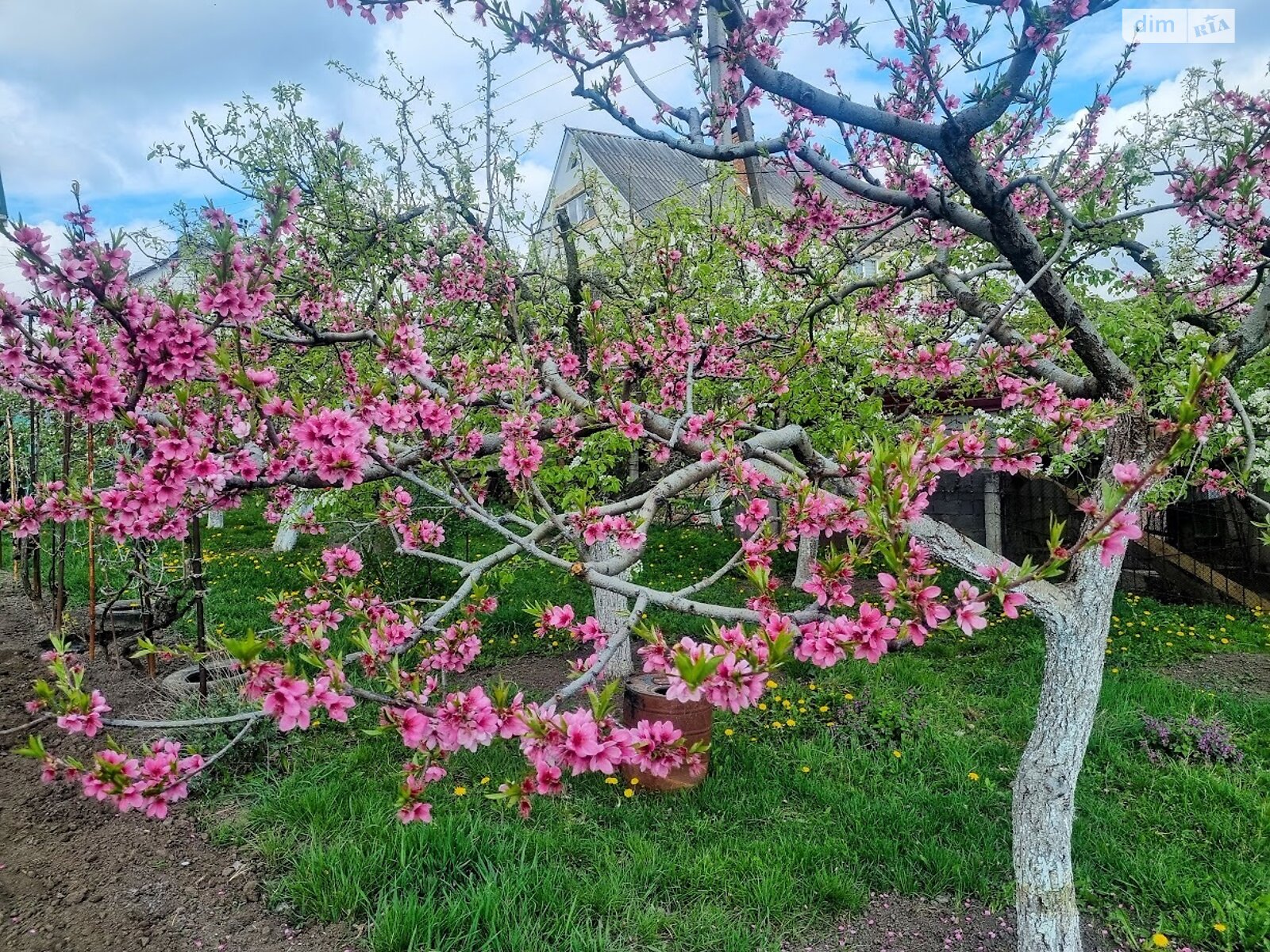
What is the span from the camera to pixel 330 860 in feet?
9.77

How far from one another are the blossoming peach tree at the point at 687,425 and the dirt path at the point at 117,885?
70 cm

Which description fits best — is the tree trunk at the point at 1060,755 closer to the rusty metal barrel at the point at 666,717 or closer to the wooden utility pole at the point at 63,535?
the rusty metal barrel at the point at 666,717

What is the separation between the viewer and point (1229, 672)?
5.86 meters

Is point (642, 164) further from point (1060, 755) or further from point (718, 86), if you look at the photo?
point (1060, 755)

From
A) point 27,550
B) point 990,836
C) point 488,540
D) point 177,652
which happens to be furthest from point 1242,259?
point 27,550

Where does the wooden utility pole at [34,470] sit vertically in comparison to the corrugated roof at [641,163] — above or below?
below

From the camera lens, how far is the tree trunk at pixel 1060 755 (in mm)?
2670

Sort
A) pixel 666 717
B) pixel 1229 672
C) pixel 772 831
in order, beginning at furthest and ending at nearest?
pixel 1229 672, pixel 666 717, pixel 772 831

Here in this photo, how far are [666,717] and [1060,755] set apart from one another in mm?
1792

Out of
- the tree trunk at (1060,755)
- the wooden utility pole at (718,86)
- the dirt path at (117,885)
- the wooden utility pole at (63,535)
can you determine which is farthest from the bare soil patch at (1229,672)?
the wooden utility pole at (63,535)

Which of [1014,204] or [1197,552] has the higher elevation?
[1014,204]

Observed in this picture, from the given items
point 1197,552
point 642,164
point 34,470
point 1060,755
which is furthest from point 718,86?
point 642,164

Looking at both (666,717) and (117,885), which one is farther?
(666,717)

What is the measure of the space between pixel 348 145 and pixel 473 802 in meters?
4.73
